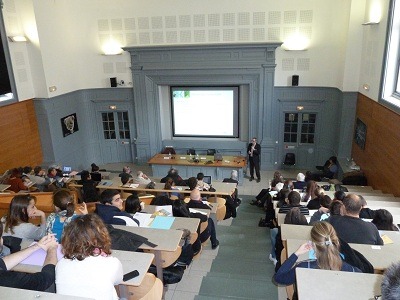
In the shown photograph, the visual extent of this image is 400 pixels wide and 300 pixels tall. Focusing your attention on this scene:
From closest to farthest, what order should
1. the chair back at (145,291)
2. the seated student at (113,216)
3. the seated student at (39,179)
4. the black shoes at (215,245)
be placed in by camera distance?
the chair back at (145,291) < the seated student at (113,216) < the black shoes at (215,245) < the seated student at (39,179)

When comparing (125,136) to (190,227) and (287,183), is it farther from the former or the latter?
(190,227)

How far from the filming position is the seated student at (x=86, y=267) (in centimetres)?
246

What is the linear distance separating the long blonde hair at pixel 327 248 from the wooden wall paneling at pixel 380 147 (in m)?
5.16

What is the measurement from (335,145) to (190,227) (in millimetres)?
8657

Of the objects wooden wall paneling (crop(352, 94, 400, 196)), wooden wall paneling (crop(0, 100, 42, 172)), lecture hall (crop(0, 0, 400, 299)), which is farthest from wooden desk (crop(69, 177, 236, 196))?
wooden wall paneling (crop(352, 94, 400, 196))

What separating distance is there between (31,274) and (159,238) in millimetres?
1305

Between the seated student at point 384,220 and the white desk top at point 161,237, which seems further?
the seated student at point 384,220

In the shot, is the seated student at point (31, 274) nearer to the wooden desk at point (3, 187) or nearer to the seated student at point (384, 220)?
the seated student at point (384, 220)

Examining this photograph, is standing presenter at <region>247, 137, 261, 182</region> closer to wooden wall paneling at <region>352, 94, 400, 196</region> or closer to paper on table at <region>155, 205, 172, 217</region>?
wooden wall paneling at <region>352, 94, 400, 196</region>

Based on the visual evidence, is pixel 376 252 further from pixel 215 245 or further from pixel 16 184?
pixel 16 184

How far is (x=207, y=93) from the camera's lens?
12.1 metres

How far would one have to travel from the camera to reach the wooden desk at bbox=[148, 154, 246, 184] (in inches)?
429

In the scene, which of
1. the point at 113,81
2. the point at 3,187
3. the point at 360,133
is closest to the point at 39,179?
the point at 3,187

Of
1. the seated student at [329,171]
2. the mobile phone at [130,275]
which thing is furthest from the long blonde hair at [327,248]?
the seated student at [329,171]
